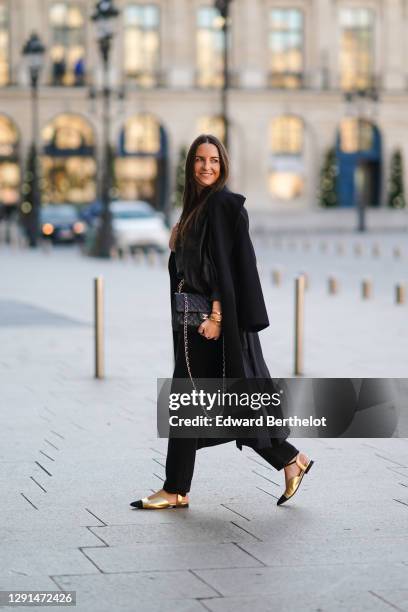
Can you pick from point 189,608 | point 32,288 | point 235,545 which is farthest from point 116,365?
point 32,288

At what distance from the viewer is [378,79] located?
7131cm

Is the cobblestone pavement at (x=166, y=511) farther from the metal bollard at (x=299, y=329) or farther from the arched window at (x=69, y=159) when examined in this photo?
the arched window at (x=69, y=159)

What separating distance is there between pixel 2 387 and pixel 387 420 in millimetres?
3618

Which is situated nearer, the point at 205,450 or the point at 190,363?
the point at 190,363

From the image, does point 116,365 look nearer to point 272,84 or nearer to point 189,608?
point 189,608

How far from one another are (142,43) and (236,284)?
63.4m

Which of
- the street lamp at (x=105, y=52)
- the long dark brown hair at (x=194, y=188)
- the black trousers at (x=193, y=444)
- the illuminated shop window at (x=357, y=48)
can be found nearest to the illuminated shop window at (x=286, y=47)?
the illuminated shop window at (x=357, y=48)

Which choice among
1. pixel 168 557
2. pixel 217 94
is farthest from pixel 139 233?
pixel 168 557

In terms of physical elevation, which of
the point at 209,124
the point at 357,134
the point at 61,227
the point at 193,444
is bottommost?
the point at 61,227

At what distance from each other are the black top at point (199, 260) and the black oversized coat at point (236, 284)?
1.7 inches

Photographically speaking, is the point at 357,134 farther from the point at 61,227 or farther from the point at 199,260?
the point at 199,260

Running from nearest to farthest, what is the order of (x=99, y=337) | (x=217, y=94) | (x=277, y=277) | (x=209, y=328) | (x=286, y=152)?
(x=209, y=328) < (x=99, y=337) < (x=277, y=277) < (x=217, y=94) < (x=286, y=152)

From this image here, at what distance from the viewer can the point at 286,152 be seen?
70188mm

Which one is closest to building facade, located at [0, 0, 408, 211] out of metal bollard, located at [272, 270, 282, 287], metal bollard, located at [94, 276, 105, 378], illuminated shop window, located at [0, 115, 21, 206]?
illuminated shop window, located at [0, 115, 21, 206]
